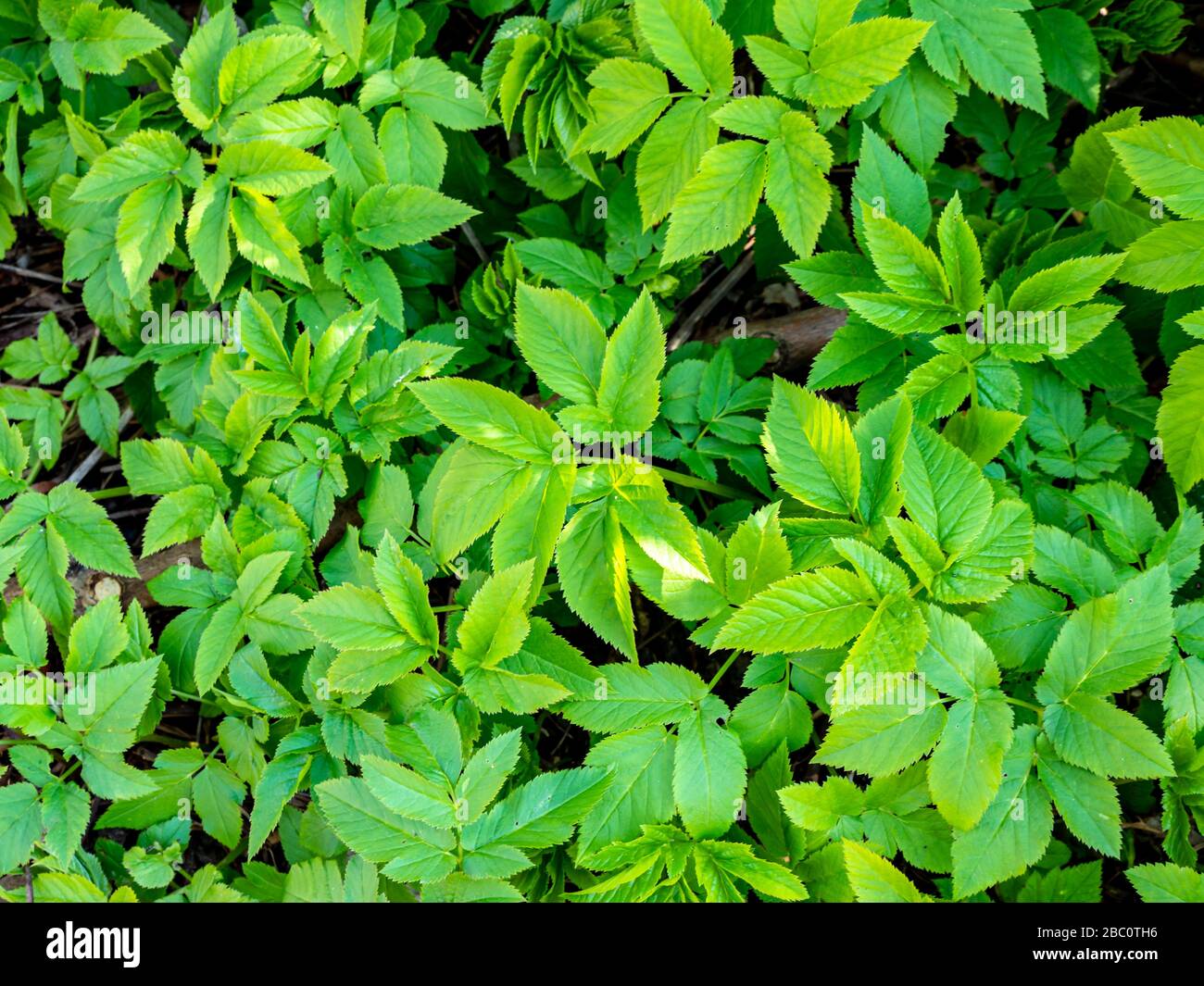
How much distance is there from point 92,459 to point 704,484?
7.39 feet

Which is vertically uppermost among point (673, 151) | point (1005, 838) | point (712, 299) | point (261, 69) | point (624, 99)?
point (261, 69)

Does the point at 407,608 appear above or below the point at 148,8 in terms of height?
below

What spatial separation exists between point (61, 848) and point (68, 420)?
1.59 metres

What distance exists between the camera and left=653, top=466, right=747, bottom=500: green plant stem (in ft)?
8.05

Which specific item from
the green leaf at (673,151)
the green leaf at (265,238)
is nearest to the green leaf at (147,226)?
the green leaf at (265,238)

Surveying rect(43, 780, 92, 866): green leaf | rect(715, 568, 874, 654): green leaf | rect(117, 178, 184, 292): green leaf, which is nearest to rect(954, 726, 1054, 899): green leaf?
rect(715, 568, 874, 654): green leaf

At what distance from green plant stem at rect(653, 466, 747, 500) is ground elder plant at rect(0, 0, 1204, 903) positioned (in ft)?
0.05

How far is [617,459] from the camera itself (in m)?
2.16

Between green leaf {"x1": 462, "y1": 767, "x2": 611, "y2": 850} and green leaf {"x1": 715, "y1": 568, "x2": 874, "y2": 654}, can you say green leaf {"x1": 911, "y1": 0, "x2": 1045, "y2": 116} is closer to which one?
green leaf {"x1": 715, "y1": 568, "x2": 874, "y2": 654}

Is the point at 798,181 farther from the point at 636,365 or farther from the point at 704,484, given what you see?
the point at 704,484

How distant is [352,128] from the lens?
8.96 ft

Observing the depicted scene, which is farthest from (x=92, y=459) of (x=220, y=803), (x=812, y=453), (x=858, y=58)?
(x=858, y=58)
